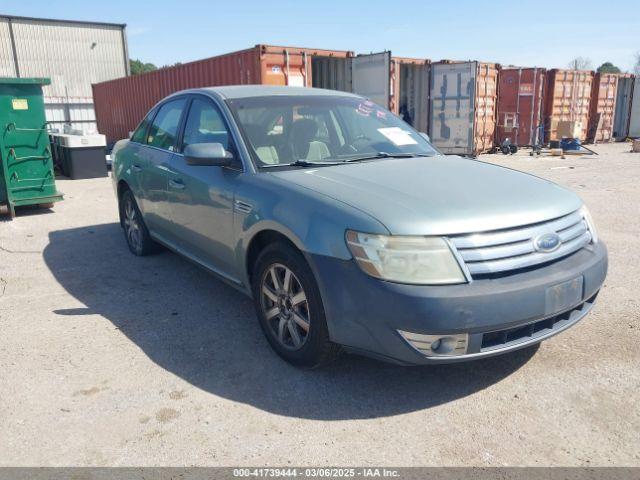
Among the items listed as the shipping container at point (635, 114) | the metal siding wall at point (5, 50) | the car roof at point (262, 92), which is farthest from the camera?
the metal siding wall at point (5, 50)

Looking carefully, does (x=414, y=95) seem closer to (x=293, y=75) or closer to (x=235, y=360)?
(x=293, y=75)

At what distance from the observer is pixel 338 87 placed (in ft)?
46.7

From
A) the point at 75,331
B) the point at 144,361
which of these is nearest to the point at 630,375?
the point at 144,361

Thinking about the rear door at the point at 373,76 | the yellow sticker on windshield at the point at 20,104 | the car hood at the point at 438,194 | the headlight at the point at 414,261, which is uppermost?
the rear door at the point at 373,76

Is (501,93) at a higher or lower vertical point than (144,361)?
higher

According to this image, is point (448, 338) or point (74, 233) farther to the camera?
point (74, 233)

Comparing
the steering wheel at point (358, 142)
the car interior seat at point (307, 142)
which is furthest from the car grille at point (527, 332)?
the steering wheel at point (358, 142)

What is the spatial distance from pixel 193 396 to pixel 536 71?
1804cm

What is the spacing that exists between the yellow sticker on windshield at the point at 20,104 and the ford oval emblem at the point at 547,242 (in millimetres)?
7677

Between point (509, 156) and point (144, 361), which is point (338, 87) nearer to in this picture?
point (509, 156)

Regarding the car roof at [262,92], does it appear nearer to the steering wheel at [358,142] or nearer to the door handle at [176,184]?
the steering wheel at [358,142]

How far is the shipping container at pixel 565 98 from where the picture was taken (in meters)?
18.9

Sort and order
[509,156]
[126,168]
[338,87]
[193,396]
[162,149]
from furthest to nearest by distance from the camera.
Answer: [509,156] < [338,87] < [126,168] < [162,149] < [193,396]

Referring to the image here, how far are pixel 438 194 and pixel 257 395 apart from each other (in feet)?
4.91
